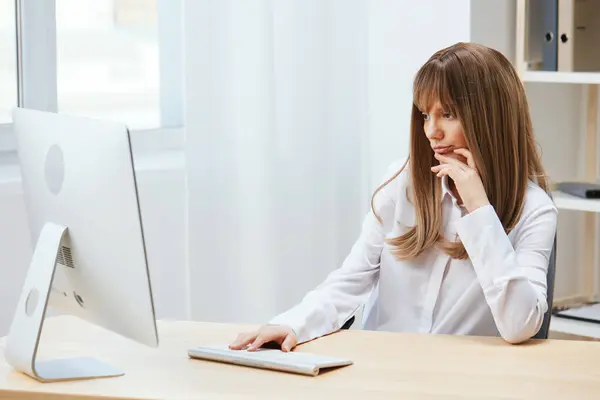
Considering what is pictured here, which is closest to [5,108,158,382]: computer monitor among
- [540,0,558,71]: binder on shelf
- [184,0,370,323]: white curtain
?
[184,0,370,323]: white curtain

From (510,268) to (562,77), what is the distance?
1137 mm

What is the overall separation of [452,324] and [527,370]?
425 millimetres

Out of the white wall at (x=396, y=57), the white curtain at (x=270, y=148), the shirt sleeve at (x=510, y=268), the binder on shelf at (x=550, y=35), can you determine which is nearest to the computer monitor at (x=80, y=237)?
the shirt sleeve at (x=510, y=268)

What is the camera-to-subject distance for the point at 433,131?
1.98 meters

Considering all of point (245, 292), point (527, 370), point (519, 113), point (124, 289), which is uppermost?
point (519, 113)

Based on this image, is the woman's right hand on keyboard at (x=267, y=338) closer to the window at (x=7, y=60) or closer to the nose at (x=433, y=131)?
the nose at (x=433, y=131)

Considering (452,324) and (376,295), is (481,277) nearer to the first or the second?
(452,324)

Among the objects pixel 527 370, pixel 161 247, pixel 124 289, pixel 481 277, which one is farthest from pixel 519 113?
pixel 161 247

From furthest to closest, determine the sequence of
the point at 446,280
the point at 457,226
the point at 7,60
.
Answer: the point at 7,60 → the point at 446,280 → the point at 457,226

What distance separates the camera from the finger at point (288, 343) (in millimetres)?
1772

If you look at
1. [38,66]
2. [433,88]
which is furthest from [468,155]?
[38,66]

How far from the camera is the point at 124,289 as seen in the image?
1545 millimetres

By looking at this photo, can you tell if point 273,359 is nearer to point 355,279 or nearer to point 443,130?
point 355,279

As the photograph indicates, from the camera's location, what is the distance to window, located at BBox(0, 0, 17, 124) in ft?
9.09
